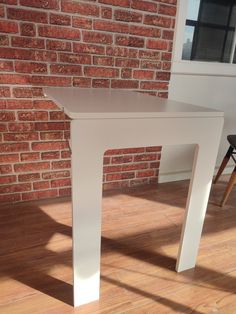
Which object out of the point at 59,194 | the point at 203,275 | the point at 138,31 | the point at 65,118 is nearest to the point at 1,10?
the point at 65,118

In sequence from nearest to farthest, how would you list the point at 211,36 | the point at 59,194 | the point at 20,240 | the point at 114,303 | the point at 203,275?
the point at 114,303 < the point at 203,275 < the point at 20,240 < the point at 59,194 < the point at 211,36

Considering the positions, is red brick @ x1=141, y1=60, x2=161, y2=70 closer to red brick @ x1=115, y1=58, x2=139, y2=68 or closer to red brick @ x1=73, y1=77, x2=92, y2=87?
red brick @ x1=115, y1=58, x2=139, y2=68

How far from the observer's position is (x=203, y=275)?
3.92 feet

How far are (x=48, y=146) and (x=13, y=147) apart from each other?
22cm

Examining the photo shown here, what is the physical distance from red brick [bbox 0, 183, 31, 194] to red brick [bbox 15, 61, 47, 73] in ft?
2.39

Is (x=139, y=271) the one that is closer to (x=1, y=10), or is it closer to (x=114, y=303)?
(x=114, y=303)

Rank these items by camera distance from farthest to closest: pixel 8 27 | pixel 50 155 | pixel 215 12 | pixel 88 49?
1. pixel 215 12
2. pixel 50 155
3. pixel 88 49
4. pixel 8 27

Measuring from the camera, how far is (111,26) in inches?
65.4

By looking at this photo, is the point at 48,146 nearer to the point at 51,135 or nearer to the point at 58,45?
the point at 51,135

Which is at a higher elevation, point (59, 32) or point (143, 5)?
point (143, 5)

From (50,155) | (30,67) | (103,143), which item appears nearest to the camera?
(103,143)

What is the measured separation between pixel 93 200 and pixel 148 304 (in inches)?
19.7

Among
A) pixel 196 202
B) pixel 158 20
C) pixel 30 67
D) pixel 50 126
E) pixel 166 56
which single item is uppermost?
pixel 158 20

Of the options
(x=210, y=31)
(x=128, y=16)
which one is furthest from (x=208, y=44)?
(x=128, y=16)
